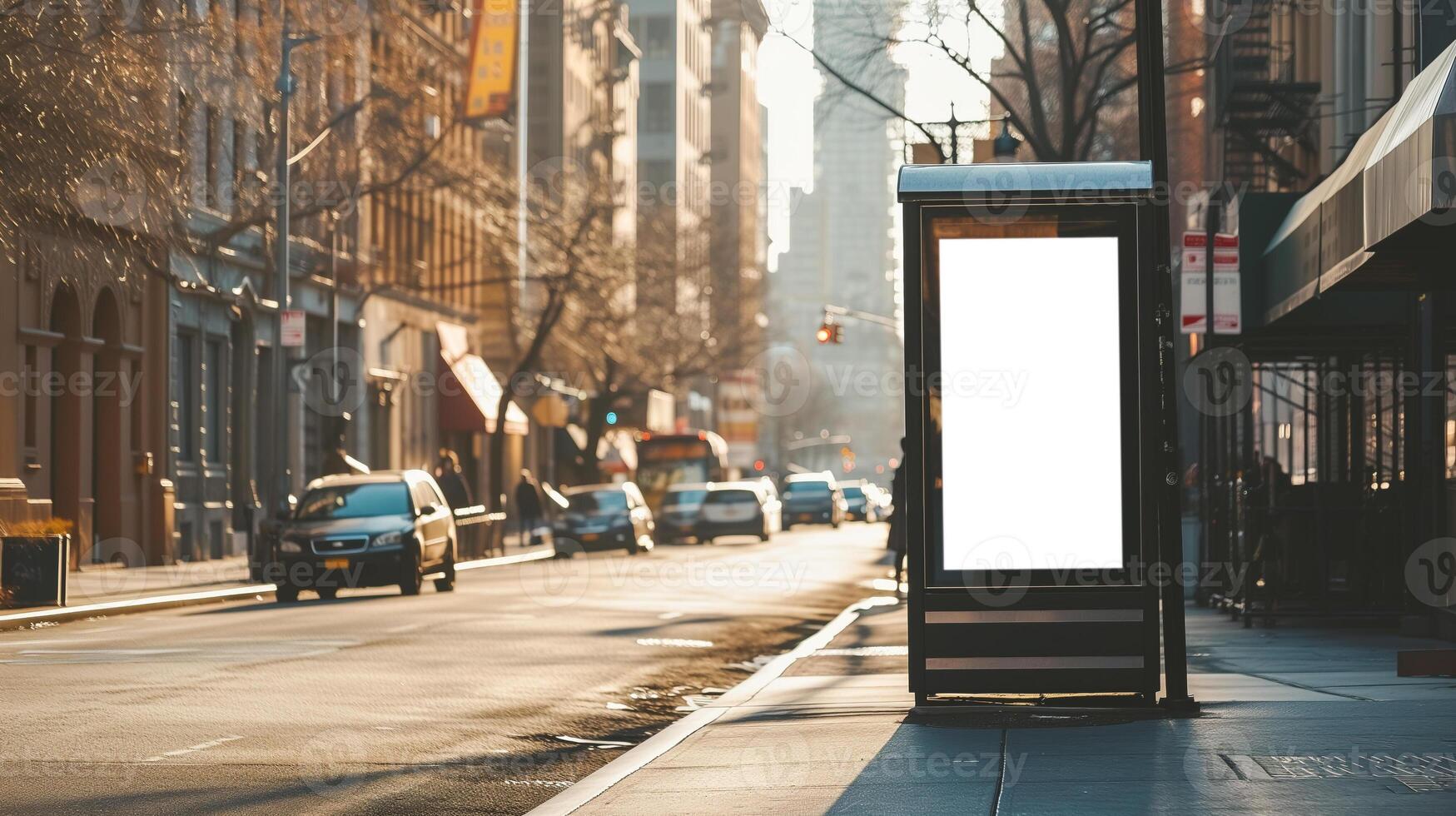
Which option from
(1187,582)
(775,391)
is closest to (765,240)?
(775,391)

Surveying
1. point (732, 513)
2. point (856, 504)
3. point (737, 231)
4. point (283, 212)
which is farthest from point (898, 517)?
point (856, 504)

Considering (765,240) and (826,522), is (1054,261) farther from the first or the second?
(765,240)

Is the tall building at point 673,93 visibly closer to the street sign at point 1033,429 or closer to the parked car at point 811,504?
the parked car at point 811,504

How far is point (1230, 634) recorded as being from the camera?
61.3 feet

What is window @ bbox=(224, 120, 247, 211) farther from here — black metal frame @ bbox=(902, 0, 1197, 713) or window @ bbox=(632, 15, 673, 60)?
window @ bbox=(632, 15, 673, 60)

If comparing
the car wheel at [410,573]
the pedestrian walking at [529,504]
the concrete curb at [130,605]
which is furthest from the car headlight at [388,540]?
the pedestrian walking at [529,504]

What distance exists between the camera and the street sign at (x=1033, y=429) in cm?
1127

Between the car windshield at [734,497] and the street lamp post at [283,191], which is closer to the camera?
the street lamp post at [283,191]

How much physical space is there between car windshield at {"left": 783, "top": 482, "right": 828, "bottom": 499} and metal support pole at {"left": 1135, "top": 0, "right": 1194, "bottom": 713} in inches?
2459

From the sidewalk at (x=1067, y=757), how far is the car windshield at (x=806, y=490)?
5984cm

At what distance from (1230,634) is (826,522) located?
184 ft

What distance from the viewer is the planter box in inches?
899

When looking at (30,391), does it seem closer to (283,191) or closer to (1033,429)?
(283,191)

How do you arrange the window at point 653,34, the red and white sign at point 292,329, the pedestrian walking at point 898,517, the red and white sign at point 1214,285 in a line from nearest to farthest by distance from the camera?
the red and white sign at point 1214,285
the pedestrian walking at point 898,517
the red and white sign at point 292,329
the window at point 653,34
